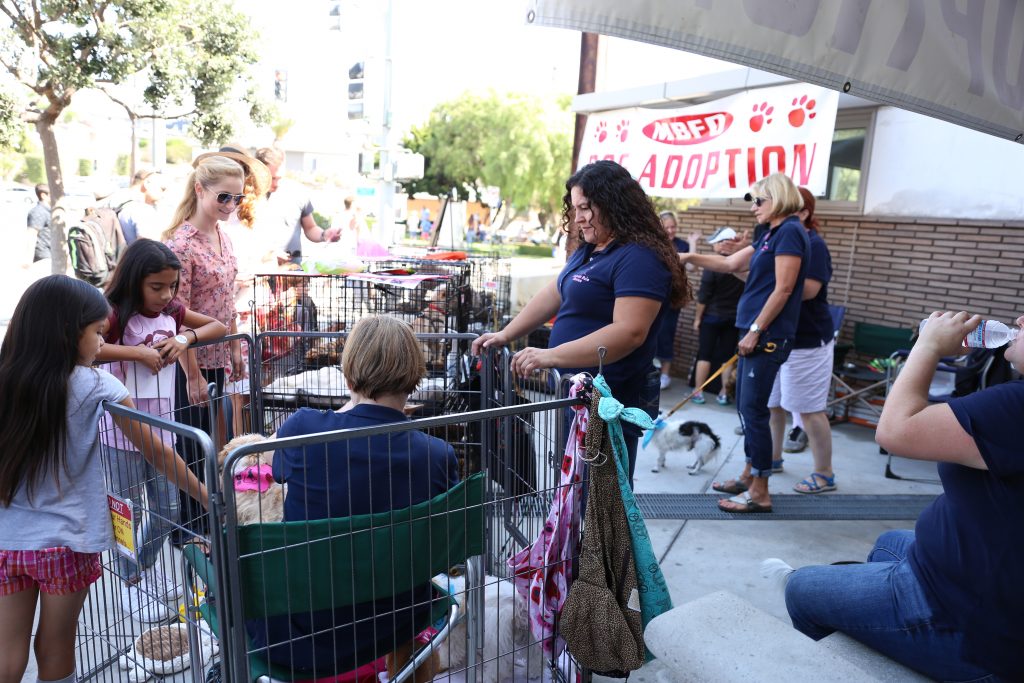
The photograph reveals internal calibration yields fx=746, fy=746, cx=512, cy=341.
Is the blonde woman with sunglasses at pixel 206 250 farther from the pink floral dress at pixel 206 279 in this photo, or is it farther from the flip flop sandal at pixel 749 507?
the flip flop sandal at pixel 749 507

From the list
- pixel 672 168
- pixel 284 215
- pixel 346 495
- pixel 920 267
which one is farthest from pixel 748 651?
pixel 672 168

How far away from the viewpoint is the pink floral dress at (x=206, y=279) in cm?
385

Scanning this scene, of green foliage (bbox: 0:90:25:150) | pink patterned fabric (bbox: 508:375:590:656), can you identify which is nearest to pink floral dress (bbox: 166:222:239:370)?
pink patterned fabric (bbox: 508:375:590:656)

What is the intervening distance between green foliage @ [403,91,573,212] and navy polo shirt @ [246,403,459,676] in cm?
3382

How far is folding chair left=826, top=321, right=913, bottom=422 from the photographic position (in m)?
7.03

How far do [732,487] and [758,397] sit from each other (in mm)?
987

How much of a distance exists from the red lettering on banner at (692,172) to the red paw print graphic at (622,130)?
116 cm

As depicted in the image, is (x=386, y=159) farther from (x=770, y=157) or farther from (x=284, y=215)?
(x=770, y=157)

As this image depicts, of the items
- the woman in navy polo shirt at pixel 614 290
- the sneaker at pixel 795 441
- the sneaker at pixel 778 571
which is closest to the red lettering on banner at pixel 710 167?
the sneaker at pixel 795 441

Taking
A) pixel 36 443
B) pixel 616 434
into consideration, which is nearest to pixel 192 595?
pixel 36 443

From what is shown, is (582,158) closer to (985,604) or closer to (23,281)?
(985,604)

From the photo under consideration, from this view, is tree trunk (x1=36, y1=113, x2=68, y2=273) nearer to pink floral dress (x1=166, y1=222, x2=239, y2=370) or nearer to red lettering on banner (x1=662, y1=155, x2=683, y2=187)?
pink floral dress (x1=166, y1=222, x2=239, y2=370)

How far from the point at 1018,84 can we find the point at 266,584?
10.3 feet

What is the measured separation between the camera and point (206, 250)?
13.1 feet
